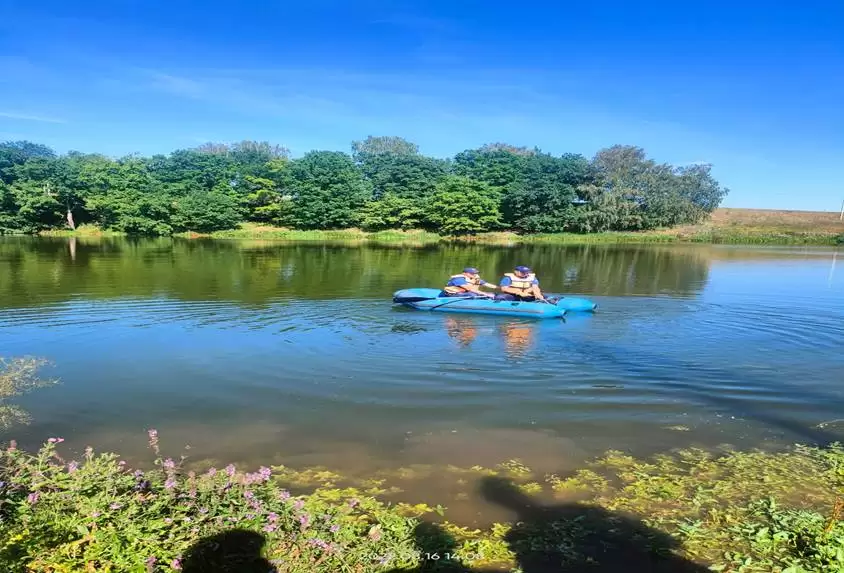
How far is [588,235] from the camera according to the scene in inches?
2135

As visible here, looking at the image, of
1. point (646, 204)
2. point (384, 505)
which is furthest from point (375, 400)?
point (646, 204)

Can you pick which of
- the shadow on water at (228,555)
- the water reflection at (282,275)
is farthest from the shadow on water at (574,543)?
the water reflection at (282,275)

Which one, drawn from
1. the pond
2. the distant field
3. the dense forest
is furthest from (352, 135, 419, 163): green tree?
the pond

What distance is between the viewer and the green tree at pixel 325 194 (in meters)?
57.9

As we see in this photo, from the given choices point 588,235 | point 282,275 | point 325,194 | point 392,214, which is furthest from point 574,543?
point 325,194

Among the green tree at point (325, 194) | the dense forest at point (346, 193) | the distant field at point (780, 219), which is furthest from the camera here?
the distant field at point (780, 219)

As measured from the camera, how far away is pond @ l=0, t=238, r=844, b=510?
6.14 meters

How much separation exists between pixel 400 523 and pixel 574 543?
132 cm

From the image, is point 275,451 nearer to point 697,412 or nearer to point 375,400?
point 375,400

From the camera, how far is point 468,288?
14.2m

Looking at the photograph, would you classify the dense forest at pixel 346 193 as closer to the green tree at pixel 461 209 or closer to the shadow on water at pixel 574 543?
the green tree at pixel 461 209

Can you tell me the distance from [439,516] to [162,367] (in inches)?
252

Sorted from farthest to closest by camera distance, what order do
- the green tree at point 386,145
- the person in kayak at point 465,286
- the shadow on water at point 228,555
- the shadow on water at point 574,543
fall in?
the green tree at point 386,145 < the person in kayak at point 465,286 < the shadow on water at point 574,543 < the shadow on water at point 228,555

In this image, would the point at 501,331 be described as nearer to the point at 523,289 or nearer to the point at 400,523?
the point at 523,289
